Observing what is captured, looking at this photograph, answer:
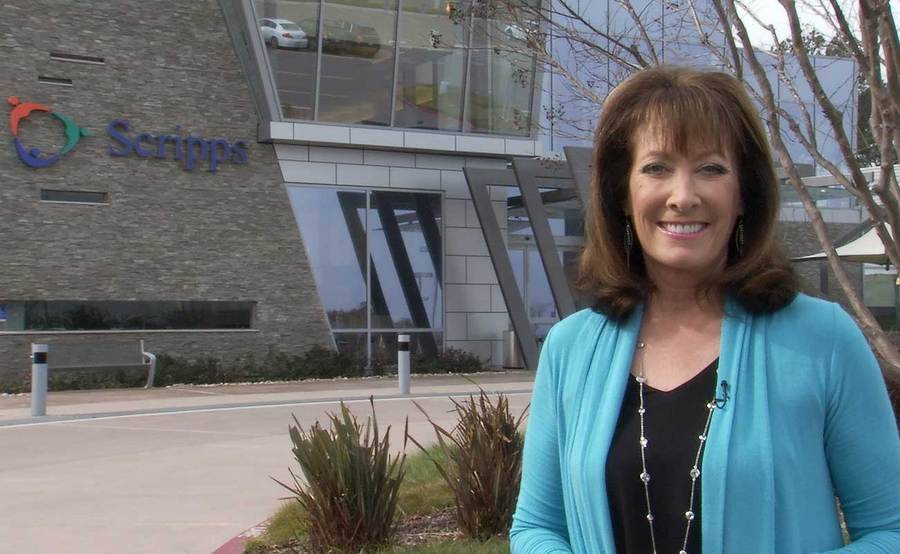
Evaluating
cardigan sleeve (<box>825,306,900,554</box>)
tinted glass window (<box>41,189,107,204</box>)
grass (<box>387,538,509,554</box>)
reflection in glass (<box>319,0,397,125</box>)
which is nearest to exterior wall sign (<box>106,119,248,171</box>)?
tinted glass window (<box>41,189,107,204</box>)

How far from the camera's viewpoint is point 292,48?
2128cm

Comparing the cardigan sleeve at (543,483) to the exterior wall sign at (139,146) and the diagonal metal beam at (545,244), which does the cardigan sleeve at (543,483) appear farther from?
the diagonal metal beam at (545,244)

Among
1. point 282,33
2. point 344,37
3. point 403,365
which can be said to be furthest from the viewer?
point 344,37

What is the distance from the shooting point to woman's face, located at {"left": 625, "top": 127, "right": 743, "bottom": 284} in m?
2.11

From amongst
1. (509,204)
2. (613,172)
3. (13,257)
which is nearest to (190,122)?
(13,257)

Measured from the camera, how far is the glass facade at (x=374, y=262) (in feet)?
71.6

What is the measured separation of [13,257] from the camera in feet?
62.4

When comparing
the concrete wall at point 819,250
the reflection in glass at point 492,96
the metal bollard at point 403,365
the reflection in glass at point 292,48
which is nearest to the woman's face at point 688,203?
the metal bollard at point 403,365

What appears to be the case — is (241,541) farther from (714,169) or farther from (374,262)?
(374,262)

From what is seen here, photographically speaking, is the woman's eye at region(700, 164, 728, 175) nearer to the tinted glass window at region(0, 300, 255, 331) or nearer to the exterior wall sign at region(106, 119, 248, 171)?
the tinted glass window at region(0, 300, 255, 331)

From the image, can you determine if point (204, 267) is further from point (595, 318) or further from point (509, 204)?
point (595, 318)

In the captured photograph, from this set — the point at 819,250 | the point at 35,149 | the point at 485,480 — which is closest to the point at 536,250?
the point at 819,250

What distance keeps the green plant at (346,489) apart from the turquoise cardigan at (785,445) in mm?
3942

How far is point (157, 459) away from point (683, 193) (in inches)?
365
